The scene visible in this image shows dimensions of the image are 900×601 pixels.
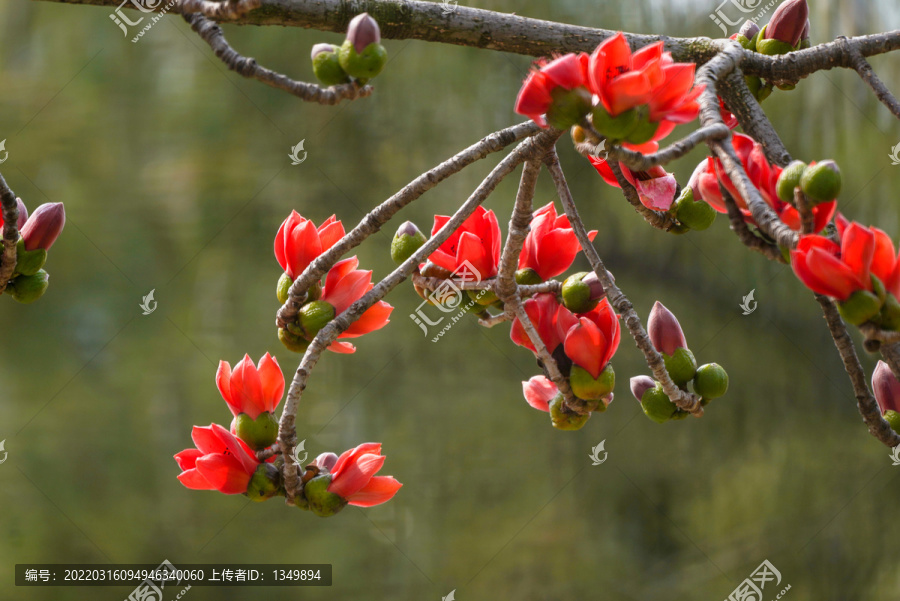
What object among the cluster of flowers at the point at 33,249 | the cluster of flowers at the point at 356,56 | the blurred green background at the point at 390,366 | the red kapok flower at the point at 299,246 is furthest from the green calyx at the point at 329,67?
the blurred green background at the point at 390,366

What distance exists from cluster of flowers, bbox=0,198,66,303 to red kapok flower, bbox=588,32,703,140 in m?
0.30

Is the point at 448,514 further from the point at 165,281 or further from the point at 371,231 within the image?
the point at 371,231

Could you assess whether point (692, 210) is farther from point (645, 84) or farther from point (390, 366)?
point (390, 366)

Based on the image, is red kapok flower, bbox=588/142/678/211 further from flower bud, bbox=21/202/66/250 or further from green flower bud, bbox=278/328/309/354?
flower bud, bbox=21/202/66/250

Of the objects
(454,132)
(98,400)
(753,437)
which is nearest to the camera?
(753,437)

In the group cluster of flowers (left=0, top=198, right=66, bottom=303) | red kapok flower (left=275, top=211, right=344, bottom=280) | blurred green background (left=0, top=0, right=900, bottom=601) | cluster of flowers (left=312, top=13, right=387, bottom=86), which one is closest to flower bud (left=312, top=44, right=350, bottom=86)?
cluster of flowers (left=312, top=13, right=387, bottom=86)

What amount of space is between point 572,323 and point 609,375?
0.03 m

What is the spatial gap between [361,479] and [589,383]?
0.11 meters

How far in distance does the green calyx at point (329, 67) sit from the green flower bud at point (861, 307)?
0.18m

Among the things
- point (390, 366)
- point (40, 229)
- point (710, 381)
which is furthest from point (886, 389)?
point (390, 366)

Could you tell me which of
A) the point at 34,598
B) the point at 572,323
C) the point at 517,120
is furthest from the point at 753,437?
the point at 34,598

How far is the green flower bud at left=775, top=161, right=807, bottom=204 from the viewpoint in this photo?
19 centimetres

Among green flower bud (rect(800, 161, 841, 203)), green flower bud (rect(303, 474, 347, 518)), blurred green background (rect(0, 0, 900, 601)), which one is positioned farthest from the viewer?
blurred green background (rect(0, 0, 900, 601))

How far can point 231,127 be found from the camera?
5.57 ft
